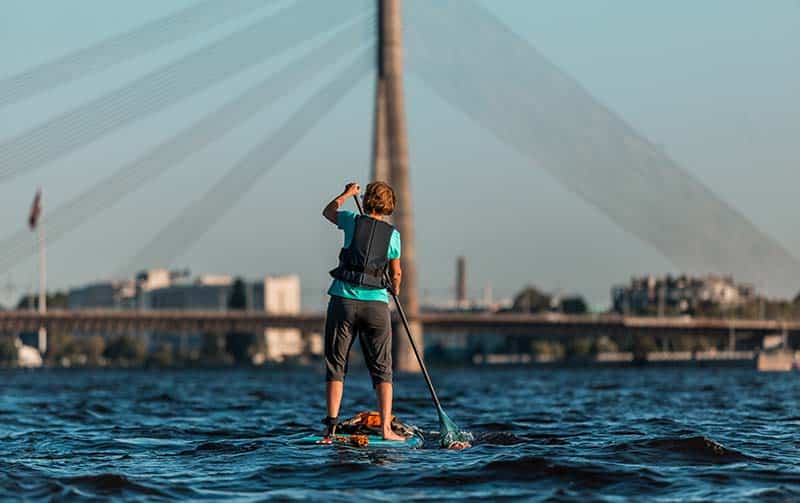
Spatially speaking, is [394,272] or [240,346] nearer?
[394,272]

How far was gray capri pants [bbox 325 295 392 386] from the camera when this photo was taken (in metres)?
12.2

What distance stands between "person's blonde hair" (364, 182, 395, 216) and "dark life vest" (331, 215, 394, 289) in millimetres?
113

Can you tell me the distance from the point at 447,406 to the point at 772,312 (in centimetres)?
12139

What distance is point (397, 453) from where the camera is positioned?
39.6 feet

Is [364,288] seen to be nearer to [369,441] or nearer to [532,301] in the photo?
[369,441]

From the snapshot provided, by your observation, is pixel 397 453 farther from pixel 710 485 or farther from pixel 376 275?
pixel 710 485

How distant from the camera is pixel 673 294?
6663 inches

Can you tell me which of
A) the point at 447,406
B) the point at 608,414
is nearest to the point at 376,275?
the point at 608,414

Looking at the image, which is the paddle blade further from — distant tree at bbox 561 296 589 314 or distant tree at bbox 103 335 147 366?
distant tree at bbox 561 296 589 314

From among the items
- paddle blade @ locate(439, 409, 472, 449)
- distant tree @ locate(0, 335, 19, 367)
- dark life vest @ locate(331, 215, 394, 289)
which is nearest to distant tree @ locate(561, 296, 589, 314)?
distant tree @ locate(0, 335, 19, 367)

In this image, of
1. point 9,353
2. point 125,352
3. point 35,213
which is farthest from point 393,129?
point 125,352

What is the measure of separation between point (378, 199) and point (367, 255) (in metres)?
0.47

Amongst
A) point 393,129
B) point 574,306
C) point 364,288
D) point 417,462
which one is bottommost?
point 417,462

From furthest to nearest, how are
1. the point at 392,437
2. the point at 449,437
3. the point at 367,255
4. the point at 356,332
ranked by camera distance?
the point at 449,437
the point at 392,437
the point at 356,332
the point at 367,255
